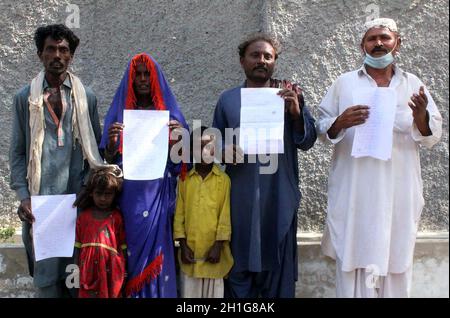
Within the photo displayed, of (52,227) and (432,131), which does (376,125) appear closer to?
(432,131)

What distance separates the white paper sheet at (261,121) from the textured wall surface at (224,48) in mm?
1213

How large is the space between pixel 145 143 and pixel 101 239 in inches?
26.2

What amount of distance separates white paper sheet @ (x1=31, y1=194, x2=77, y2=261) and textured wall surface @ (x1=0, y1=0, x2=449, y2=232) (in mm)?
1460

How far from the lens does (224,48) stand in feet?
17.8

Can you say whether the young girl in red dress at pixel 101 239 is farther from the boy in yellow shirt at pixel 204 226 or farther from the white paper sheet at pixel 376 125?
the white paper sheet at pixel 376 125

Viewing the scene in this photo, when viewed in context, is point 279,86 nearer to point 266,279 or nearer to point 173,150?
point 173,150

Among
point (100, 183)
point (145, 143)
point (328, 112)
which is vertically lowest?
point (100, 183)

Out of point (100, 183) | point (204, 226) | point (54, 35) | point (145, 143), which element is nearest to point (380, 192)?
point (204, 226)

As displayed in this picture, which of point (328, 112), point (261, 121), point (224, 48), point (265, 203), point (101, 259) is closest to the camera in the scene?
point (101, 259)

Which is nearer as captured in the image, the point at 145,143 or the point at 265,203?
the point at 145,143

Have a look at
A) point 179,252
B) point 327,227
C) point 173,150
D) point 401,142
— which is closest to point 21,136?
point 173,150

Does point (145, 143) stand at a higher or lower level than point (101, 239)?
higher

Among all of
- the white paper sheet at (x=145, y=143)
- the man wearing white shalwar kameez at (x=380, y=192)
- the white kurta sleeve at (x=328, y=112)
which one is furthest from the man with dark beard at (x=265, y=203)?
the white paper sheet at (x=145, y=143)

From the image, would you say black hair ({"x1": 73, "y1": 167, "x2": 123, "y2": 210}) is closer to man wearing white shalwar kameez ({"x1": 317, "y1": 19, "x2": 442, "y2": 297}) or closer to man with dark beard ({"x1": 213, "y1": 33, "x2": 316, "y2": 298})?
man with dark beard ({"x1": 213, "y1": 33, "x2": 316, "y2": 298})
